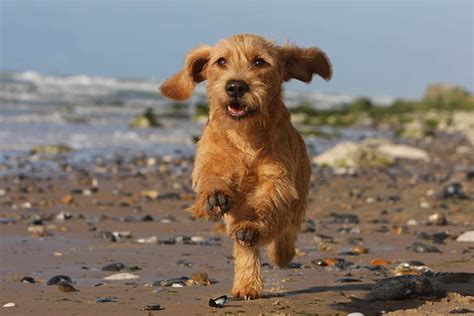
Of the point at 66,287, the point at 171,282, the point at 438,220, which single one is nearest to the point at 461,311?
the point at 171,282

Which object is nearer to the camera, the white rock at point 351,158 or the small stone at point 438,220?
the small stone at point 438,220

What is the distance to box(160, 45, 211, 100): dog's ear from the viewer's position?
21.1 ft

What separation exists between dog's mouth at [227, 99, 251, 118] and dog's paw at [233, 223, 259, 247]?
2.40 feet

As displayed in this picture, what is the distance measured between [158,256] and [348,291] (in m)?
2.34

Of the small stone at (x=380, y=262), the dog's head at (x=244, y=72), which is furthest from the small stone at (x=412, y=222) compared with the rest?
the dog's head at (x=244, y=72)

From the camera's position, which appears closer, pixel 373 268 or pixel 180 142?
pixel 373 268

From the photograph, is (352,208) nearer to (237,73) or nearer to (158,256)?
(158,256)

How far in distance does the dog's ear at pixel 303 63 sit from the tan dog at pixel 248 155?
0.50 feet

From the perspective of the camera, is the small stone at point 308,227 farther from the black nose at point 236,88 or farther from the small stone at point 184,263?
the black nose at point 236,88

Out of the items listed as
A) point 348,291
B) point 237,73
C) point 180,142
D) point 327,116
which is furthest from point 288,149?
point 327,116

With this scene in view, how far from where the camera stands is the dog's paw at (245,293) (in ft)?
19.4

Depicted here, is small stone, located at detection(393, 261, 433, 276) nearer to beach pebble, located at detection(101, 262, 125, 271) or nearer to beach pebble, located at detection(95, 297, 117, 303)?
beach pebble, located at detection(101, 262, 125, 271)

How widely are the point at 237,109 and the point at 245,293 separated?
129cm

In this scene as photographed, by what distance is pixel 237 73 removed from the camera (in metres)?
5.61
